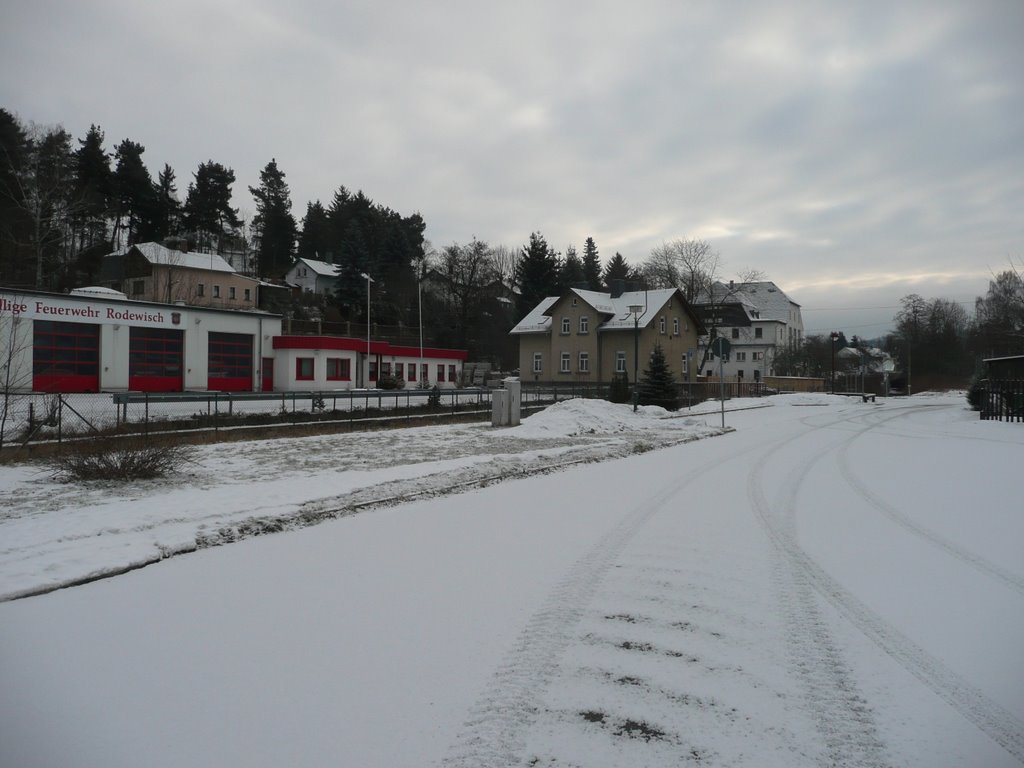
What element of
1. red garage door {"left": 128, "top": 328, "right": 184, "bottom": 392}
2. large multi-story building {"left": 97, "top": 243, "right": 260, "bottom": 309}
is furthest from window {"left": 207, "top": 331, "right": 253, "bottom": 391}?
large multi-story building {"left": 97, "top": 243, "right": 260, "bottom": 309}

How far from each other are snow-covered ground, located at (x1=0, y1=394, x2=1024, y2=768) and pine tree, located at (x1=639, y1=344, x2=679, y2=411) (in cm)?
2386

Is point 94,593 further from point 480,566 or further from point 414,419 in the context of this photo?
point 414,419

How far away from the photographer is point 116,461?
37.5 feet

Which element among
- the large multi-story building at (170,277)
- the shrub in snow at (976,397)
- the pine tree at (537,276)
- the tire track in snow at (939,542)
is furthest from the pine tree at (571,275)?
the tire track in snow at (939,542)

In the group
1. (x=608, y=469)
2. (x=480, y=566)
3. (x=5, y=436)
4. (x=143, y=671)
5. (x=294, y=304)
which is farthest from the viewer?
(x=294, y=304)

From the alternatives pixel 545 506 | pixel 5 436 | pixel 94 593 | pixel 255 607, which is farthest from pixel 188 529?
pixel 5 436

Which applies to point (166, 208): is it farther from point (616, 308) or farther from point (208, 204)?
point (616, 308)

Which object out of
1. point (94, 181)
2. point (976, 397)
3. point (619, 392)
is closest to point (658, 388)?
point (619, 392)

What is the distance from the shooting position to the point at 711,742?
11.7 feet

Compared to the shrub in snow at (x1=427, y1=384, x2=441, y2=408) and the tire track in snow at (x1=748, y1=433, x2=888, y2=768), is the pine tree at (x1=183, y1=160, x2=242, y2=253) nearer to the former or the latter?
the shrub in snow at (x1=427, y1=384, x2=441, y2=408)

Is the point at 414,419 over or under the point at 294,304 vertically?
under

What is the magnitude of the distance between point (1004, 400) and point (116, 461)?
108ft

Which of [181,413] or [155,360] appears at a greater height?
[155,360]

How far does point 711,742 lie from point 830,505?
787cm
